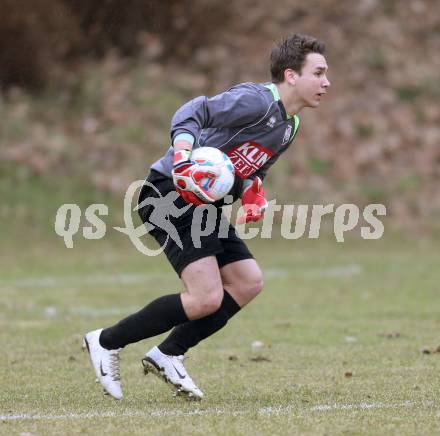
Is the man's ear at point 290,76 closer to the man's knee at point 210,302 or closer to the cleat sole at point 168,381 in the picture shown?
the man's knee at point 210,302

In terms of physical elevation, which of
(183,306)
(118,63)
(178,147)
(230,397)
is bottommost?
(230,397)

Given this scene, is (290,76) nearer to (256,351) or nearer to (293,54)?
(293,54)

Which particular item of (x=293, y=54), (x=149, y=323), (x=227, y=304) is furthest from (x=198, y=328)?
(x=293, y=54)

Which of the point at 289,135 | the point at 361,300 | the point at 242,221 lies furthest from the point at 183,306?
the point at 361,300

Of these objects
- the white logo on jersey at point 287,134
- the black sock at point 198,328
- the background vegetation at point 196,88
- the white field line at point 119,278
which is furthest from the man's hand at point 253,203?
the background vegetation at point 196,88

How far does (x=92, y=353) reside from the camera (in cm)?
554

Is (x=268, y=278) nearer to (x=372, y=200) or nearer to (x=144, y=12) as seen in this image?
(x=372, y=200)

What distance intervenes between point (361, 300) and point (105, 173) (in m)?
8.25

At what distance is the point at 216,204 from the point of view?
18.2 ft

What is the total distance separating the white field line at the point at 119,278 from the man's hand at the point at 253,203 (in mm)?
6481

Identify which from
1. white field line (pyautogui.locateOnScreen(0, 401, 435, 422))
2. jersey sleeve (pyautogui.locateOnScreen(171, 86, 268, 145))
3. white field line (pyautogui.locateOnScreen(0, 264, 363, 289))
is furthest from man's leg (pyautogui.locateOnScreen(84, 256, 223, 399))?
white field line (pyautogui.locateOnScreen(0, 264, 363, 289))

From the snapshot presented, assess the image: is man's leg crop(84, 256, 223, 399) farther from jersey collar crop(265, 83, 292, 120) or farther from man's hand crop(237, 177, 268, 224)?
jersey collar crop(265, 83, 292, 120)

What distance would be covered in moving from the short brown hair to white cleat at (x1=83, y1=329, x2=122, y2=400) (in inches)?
65.1

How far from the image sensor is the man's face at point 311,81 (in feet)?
18.2
